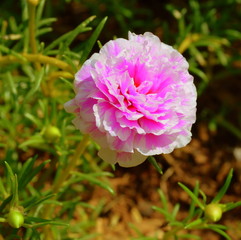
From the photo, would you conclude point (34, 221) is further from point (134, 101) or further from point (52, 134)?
point (134, 101)

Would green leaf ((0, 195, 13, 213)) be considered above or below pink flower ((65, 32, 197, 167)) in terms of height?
below

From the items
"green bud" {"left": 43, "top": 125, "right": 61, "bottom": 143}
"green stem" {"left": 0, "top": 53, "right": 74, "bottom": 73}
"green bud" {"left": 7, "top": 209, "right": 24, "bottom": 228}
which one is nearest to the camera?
"green bud" {"left": 7, "top": 209, "right": 24, "bottom": 228}

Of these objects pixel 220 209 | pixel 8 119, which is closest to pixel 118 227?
pixel 8 119

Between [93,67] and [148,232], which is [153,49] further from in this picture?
[148,232]

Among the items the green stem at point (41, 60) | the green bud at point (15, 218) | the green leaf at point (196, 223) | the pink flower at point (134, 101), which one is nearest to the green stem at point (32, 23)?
the green stem at point (41, 60)

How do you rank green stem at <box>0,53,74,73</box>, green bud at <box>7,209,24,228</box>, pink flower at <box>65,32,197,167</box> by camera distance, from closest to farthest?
pink flower at <box>65,32,197,167</box> → green bud at <box>7,209,24,228</box> → green stem at <box>0,53,74,73</box>

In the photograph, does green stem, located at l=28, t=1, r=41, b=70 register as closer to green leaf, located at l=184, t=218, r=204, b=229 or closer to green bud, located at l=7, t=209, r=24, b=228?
green bud, located at l=7, t=209, r=24, b=228

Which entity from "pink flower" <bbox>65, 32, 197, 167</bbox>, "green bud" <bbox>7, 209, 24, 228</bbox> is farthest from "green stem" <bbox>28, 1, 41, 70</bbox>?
"green bud" <bbox>7, 209, 24, 228</bbox>
